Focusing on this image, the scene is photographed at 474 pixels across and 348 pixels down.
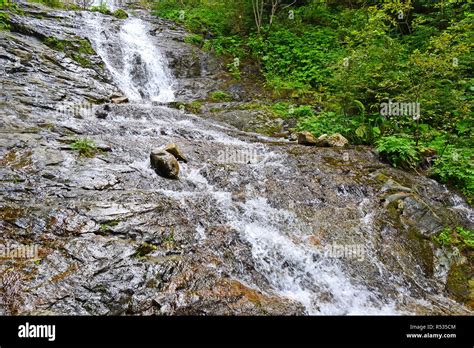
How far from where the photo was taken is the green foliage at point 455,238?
511 centimetres

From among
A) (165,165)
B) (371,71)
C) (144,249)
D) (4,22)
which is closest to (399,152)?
(371,71)

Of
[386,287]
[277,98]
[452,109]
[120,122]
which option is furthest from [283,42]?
[386,287]

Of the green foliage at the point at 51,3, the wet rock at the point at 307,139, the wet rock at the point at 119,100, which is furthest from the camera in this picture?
the green foliage at the point at 51,3

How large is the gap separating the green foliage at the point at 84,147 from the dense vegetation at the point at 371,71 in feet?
18.9

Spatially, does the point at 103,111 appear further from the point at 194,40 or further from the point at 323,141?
the point at 194,40

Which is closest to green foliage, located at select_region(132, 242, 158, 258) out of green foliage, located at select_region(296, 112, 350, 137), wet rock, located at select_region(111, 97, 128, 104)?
green foliage, located at select_region(296, 112, 350, 137)

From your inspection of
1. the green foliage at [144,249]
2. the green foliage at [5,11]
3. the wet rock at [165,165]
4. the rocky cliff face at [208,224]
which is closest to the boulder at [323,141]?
the rocky cliff face at [208,224]

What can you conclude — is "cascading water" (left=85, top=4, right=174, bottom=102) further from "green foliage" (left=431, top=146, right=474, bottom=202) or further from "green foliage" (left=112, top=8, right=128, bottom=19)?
"green foliage" (left=431, top=146, right=474, bottom=202)

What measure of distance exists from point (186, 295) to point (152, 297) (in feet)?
1.15

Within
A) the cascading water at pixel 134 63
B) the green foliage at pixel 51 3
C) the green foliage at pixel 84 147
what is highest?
the green foliage at pixel 51 3

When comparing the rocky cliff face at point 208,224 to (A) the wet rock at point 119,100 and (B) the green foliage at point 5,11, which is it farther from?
(B) the green foliage at point 5,11

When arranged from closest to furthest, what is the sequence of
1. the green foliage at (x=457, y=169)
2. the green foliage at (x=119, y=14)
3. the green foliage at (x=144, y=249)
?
1. the green foliage at (x=144, y=249)
2. the green foliage at (x=457, y=169)
3. the green foliage at (x=119, y=14)

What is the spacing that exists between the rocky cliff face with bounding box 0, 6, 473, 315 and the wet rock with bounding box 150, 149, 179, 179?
0.48ft
